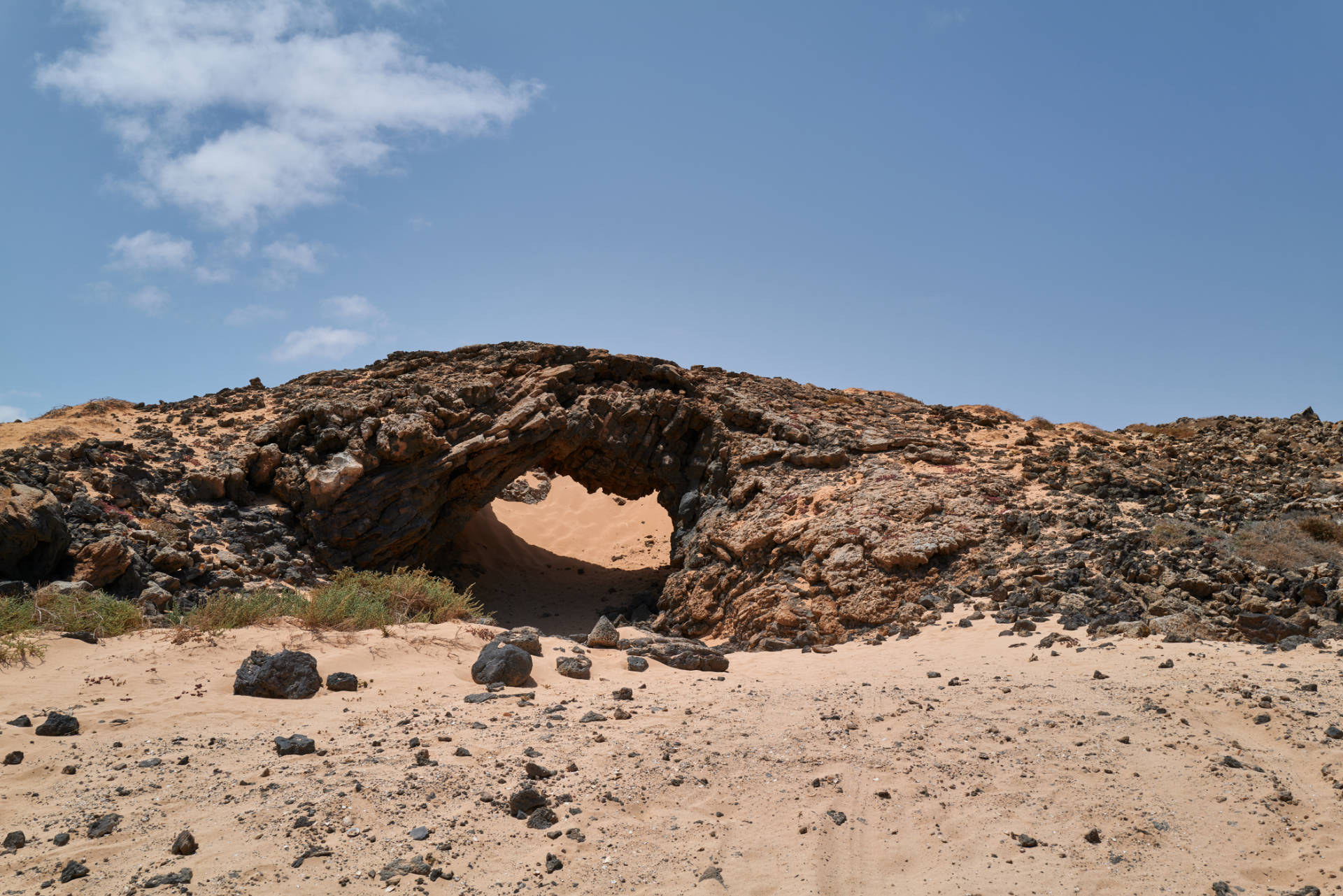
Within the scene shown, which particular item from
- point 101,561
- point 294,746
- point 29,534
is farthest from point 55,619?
point 294,746

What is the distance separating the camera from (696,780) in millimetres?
4086

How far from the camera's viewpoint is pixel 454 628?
23.1 ft

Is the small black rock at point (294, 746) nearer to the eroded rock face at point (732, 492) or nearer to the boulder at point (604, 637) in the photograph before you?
the boulder at point (604, 637)

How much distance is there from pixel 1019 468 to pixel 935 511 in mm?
2318

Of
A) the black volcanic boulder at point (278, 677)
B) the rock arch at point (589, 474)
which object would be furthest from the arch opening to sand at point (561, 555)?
the black volcanic boulder at point (278, 677)

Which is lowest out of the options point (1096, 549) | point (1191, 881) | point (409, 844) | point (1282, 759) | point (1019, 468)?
point (409, 844)

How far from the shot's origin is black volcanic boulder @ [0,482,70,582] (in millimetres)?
8062

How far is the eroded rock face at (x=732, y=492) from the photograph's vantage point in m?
8.44

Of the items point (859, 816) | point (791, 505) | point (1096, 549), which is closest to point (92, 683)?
point (859, 816)

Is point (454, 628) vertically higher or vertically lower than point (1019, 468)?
lower

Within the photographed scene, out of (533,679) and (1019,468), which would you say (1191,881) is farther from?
(1019,468)

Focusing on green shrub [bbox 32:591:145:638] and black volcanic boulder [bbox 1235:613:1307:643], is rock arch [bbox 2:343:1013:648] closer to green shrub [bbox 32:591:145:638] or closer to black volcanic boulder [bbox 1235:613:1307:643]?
green shrub [bbox 32:591:145:638]

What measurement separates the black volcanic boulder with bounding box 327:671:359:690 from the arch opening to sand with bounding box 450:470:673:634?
8.01 m

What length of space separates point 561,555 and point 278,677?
14251mm
